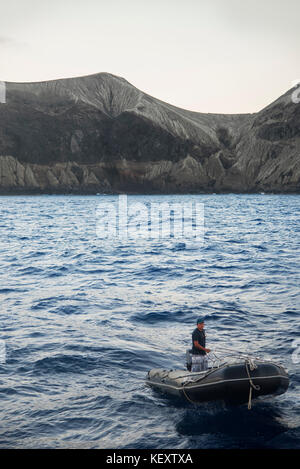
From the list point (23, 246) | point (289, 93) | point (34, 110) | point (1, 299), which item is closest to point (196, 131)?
point (289, 93)

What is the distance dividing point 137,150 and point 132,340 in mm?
169414

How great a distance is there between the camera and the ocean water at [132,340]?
1115 cm

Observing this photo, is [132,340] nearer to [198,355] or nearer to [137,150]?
[198,355]

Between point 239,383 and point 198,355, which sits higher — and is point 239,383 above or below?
below

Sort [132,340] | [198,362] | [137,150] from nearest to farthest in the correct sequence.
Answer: [198,362] → [132,340] → [137,150]

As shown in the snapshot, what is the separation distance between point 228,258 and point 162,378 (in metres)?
21.8

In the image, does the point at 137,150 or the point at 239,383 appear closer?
the point at 239,383

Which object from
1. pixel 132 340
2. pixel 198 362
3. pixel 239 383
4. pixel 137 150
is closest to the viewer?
pixel 239 383

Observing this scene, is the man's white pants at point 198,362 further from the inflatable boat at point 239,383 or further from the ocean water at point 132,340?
the ocean water at point 132,340

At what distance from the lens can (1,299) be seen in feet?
74.6

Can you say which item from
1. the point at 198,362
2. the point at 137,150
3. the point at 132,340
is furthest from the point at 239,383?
the point at 137,150

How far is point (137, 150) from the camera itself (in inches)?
7200

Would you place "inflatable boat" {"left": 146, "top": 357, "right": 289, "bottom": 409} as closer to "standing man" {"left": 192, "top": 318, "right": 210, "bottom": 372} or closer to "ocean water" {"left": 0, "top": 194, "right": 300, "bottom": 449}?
"ocean water" {"left": 0, "top": 194, "right": 300, "bottom": 449}

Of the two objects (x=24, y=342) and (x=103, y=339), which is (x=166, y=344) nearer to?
(x=103, y=339)
